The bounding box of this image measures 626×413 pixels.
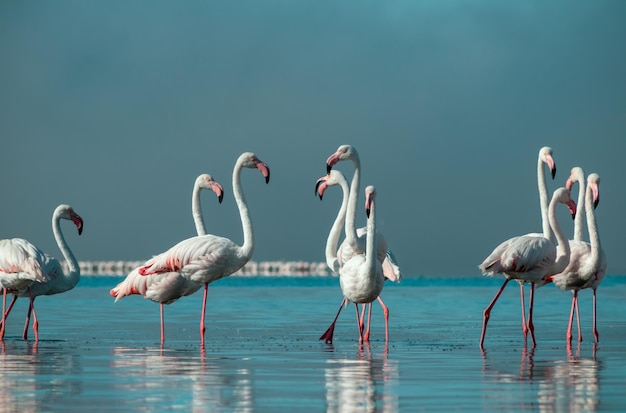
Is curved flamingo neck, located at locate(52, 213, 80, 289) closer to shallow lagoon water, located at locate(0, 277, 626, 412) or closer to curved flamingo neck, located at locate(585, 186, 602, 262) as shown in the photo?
shallow lagoon water, located at locate(0, 277, 626, 412)

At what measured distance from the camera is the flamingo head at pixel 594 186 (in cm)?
1494

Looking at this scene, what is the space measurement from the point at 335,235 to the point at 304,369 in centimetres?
530

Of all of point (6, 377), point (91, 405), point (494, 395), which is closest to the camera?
point (91, 405)

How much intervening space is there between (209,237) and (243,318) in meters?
6.00

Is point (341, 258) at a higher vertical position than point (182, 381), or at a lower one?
higher

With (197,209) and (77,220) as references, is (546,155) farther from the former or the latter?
(77,220)

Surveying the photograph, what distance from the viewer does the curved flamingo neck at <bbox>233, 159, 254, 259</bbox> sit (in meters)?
14.3

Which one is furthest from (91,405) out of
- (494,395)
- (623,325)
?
(623,325)

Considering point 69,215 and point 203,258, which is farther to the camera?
point 69,215

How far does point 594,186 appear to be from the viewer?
15.1 meters

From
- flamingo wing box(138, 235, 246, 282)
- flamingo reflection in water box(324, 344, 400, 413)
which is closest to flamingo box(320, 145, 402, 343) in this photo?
flamingo wing box(138, 235, 246, 282)

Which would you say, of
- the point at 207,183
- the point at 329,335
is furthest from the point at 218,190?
the point at 329,335

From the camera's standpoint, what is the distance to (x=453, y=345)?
12.8 metres

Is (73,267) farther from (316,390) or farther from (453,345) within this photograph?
(316,390)
